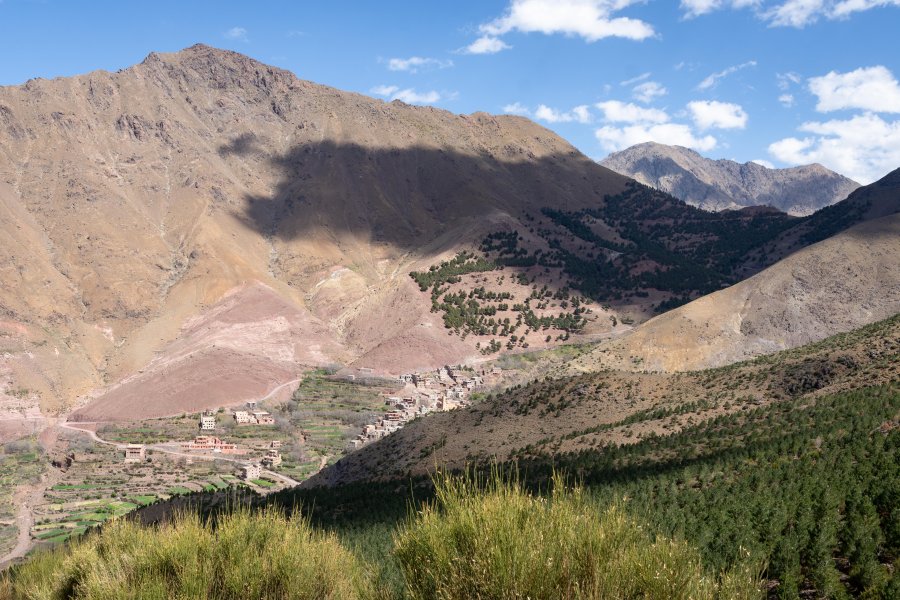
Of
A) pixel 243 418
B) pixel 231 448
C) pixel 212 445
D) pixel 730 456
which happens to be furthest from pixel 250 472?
pixel 730 456

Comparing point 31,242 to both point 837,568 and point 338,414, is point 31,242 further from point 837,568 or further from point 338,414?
point 837,568

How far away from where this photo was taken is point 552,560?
666cm

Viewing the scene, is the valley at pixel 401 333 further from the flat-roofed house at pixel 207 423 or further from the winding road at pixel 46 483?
the winding road at pixel 46 483

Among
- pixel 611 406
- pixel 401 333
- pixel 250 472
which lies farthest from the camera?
pixel 401 333

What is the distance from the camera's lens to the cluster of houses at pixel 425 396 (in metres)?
62.2

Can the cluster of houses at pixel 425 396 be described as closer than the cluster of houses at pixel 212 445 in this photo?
No

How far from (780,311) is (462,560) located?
71.7 metres

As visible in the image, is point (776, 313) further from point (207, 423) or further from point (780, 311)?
point (207, 423)

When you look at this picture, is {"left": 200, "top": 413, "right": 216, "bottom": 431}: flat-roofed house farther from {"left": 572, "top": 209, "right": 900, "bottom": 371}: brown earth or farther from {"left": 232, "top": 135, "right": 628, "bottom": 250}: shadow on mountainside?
{"left": 232, "top": 135, "right": 628, "bottom": 250}: shadow on mountainside

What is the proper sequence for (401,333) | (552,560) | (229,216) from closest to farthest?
(552,560) < (401,333) < (229,216)

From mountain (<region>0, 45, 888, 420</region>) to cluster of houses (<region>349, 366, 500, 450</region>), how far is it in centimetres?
498

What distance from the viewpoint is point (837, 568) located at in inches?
546

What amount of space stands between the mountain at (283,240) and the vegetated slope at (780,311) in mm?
21230

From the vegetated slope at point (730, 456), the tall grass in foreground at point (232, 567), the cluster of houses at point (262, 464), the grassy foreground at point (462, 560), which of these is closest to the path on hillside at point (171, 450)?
the cluster of houses at point (262, 464)
